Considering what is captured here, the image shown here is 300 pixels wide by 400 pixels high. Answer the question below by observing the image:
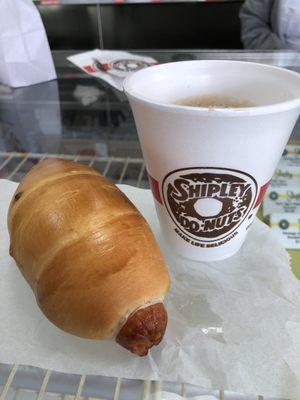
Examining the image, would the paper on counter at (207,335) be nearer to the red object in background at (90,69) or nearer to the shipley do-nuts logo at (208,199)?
the shipley do-nuts logo at (208,199)

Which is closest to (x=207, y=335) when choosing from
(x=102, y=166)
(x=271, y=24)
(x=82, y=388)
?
(x=82, y=388)

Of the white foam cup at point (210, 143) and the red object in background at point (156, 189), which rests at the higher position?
the white foam cup at point (210, 143)

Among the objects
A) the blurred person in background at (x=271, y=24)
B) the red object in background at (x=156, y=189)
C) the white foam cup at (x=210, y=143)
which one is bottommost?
the blurred person in background at (x=271, y=24)

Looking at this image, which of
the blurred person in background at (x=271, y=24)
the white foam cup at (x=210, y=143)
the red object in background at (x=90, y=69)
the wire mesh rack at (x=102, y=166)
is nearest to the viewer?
the white foam cup at (x=210, y=143)

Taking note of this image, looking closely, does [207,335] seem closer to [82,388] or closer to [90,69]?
[82,388]

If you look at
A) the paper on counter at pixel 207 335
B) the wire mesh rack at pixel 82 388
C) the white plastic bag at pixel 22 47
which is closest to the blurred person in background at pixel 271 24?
the white plastic bag at pixel 22 47

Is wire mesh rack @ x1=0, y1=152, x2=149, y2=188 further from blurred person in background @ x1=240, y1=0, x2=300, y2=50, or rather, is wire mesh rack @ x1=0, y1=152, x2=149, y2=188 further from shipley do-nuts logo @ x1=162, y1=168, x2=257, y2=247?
blurred person in background @ x1=240, y1=0, x2=300, y2=50

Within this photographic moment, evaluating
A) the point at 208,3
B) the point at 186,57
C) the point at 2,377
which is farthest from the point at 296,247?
the point at 208,3

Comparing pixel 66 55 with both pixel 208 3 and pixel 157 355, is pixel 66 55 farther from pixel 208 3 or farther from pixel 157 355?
pixel 208 3
